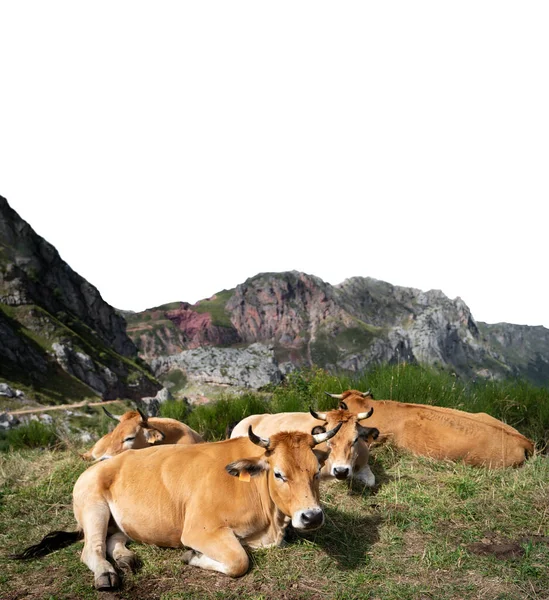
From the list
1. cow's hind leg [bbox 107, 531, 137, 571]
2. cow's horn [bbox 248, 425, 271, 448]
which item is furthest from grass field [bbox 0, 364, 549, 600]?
cow's horn [bbox 248, 425, 271, 448]

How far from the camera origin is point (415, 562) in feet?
19.4

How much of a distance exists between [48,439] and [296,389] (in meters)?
6.76

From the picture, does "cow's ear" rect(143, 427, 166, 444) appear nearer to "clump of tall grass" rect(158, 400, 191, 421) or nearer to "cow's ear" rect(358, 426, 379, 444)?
"cow's ear" rect(358, 426, 379, 444)

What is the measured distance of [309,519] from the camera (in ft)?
17.6

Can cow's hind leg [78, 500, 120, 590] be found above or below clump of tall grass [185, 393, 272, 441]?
above

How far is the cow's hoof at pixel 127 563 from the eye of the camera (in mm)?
5748

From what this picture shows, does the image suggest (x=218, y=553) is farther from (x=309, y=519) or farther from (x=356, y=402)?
(x=356, y=402)

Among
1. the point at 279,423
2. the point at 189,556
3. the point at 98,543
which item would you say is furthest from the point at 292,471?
the point at 279,423

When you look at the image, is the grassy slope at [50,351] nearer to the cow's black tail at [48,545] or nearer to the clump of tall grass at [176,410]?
the clump of tall grass at [176,410]

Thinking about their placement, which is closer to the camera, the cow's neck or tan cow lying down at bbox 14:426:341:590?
tan cow lying down at bbox 14:426:341:590

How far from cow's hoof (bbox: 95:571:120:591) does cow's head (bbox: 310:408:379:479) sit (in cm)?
331

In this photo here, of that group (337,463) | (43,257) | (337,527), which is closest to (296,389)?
(337,463)

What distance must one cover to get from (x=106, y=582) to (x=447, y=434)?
6314 mm

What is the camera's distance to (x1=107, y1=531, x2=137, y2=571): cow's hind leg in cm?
578
